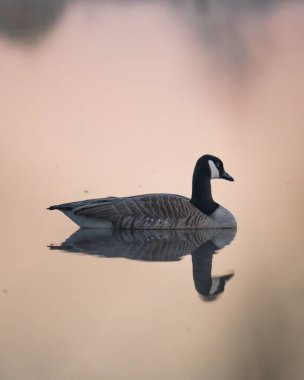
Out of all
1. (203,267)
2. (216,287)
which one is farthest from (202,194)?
(216,287)

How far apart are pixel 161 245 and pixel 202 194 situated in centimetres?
154

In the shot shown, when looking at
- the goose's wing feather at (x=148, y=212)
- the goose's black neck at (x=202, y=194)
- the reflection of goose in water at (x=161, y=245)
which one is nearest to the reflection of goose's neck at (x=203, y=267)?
the reflection of goose in water at (x=161, y=245)

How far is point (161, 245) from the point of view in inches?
308

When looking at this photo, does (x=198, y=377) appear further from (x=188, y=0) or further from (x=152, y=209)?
(x=188, y=0)

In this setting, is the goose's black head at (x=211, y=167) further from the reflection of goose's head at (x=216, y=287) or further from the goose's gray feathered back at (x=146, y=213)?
the reflection of goose's head at (x=216, y=287)

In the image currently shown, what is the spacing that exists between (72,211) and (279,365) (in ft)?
17.1

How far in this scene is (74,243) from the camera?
7.79m

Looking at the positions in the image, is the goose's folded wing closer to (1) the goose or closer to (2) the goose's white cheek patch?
(1) the goose

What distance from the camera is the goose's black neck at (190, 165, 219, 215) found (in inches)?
360

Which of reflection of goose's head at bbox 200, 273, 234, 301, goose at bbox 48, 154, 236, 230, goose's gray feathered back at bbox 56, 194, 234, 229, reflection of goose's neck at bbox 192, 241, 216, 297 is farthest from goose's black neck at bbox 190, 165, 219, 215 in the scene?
reflection of goose's head at bbox 200, 273, 234, 301

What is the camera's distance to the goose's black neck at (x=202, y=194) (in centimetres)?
913

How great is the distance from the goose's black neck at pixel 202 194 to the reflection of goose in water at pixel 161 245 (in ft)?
1.10

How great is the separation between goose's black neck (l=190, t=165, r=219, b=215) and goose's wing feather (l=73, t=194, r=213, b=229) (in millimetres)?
266

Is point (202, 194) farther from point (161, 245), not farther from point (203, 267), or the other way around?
point (203, 267)
